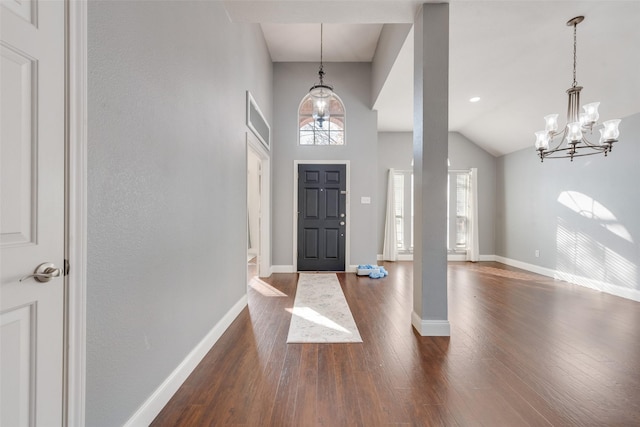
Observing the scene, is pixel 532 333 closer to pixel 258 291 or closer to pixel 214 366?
pixel 214 366

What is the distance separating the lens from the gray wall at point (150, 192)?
1174 mm

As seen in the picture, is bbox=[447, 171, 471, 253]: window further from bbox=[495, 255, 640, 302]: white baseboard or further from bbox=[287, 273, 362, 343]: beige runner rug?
bbox=[287, 273, 362, 343]: beige runner rug

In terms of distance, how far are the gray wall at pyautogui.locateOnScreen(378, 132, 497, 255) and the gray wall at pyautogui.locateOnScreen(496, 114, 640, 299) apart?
1.34 ft

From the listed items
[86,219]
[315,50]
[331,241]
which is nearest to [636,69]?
[315,50]

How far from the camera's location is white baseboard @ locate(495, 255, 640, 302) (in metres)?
3.87

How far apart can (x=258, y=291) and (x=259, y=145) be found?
2.03 m

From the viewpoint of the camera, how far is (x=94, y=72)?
114 cm

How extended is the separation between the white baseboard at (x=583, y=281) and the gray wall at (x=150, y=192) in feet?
16.9
